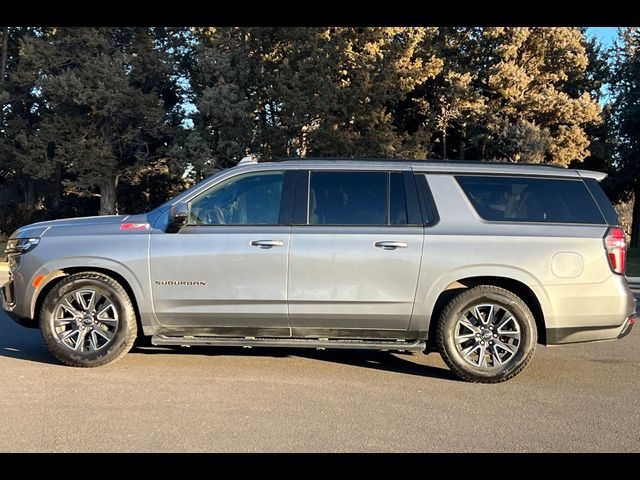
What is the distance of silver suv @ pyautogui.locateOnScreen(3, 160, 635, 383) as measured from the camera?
221 inches

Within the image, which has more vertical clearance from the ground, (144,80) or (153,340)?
(144,80)

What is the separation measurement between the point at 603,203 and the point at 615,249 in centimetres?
45

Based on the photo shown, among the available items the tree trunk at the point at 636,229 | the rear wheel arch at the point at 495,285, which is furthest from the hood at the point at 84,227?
the tree trunk at the point at 636,229

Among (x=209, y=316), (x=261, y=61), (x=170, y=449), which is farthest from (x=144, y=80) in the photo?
(x=170, y=449)

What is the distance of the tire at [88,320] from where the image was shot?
5855mm

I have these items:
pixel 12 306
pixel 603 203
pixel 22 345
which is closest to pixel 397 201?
pixel 603 203

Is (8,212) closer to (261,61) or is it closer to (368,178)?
(261,61)

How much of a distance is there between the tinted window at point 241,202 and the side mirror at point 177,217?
0.10 meters

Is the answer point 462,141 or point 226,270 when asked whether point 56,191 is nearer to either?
point 462,141

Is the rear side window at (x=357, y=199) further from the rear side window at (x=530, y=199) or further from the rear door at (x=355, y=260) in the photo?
the rear side window at (x=530, y=199)

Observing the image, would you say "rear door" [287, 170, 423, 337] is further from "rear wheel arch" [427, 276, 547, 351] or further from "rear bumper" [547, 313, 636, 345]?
"rear bumper" [547, 313, 636, 345]

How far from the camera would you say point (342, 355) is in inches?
265
